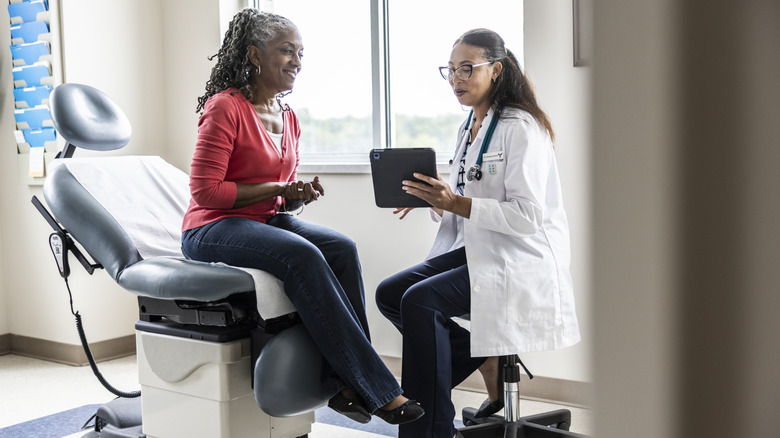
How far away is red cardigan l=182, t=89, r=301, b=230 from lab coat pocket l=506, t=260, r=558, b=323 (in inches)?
27.5

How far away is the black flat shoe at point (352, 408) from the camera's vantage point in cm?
168

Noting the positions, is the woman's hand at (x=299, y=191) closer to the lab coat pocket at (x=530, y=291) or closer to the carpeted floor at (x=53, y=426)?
the lab coat pocket at (x=530, y=291)

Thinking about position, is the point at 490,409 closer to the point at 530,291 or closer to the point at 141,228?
the point at 530,291

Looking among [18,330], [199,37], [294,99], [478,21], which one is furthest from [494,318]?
[18,330]

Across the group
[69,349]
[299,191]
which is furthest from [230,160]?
[69,349]

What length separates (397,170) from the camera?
184 cm

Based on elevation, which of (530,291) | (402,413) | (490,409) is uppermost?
(530,291)

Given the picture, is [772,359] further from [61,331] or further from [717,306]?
[61,331]

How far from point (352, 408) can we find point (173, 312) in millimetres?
534

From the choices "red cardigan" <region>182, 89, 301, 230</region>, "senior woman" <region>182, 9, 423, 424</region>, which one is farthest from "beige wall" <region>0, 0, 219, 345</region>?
"red cardigan" <region>182, 89, 301, 230</region>

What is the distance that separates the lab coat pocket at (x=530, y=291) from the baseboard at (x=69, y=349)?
2.09 meters

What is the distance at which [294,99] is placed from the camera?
3.19 metres

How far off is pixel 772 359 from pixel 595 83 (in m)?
0.10

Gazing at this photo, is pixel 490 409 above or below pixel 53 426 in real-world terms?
above
